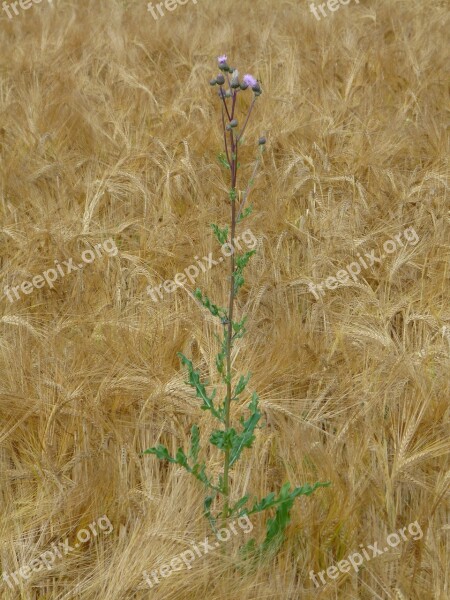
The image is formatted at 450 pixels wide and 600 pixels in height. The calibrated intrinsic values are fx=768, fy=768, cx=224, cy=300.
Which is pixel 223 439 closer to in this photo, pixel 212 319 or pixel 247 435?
pixel 247 435

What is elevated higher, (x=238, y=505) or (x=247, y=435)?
(x=247, y=435)

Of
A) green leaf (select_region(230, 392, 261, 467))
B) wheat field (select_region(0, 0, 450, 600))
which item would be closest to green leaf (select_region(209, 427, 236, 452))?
green leaf (select_region(230, 392, 261, 467))

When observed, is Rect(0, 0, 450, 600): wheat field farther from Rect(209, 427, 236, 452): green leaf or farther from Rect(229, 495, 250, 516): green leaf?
Rect(209, 427, 236, 452): green leaf

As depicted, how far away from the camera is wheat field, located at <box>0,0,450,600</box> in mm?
1566

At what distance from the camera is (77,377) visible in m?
1.96

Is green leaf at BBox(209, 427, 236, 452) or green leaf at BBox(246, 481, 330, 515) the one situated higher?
green leaf at BBox(209, 427, 236, 452)

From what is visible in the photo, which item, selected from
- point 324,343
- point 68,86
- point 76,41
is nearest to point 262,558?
point 324,343

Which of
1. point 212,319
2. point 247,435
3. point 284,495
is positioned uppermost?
point 212,319

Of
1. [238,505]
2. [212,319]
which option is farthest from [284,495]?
[212,319]

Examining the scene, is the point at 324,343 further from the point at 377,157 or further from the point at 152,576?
the point at 377,157

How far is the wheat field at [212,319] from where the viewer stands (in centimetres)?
157

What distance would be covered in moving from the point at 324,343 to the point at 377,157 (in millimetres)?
1148

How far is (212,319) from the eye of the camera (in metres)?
2.21

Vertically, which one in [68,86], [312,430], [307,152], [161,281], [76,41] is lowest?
[312,430]
